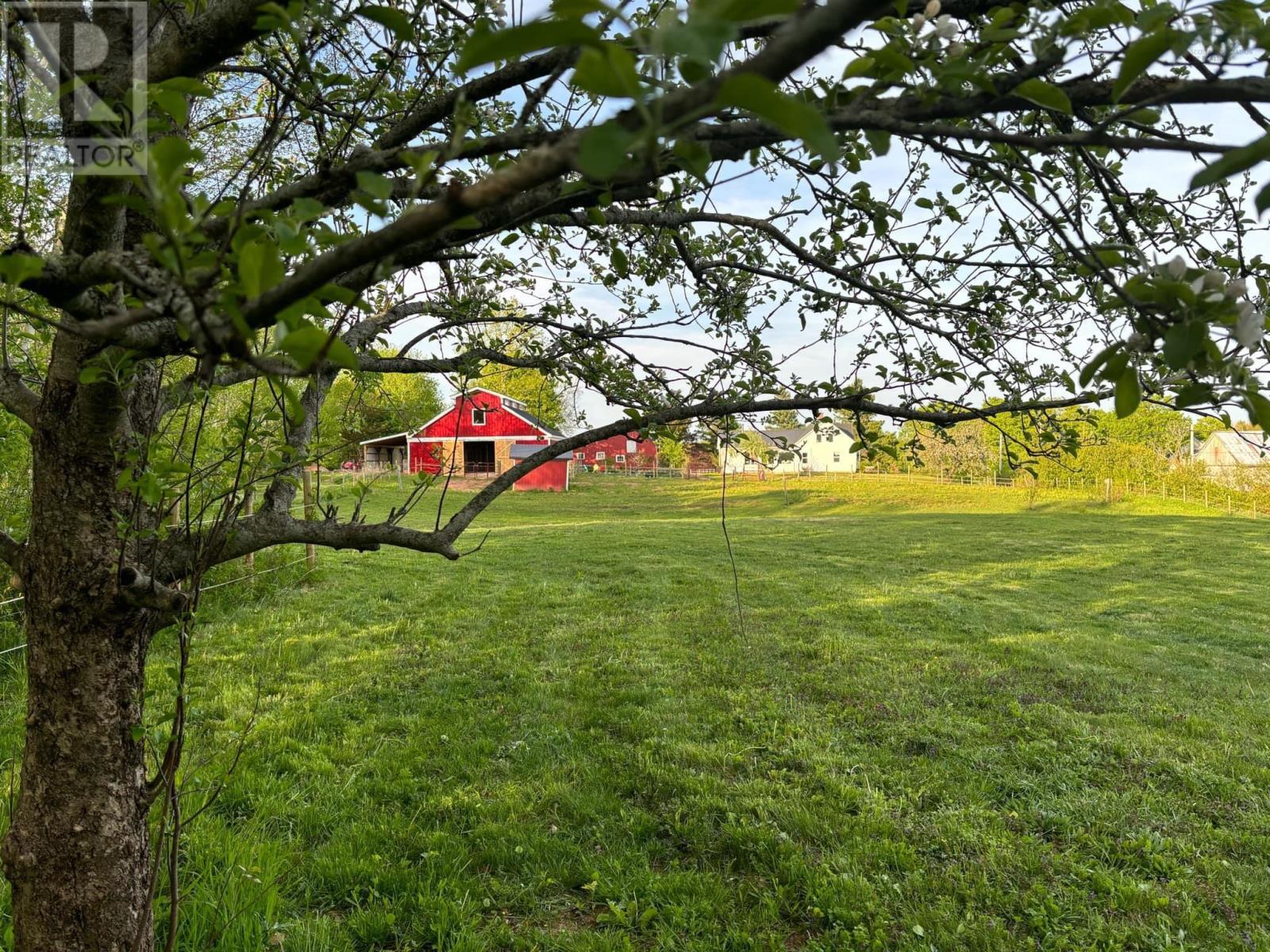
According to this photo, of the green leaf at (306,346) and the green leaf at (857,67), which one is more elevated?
the green leaf at (857,67)

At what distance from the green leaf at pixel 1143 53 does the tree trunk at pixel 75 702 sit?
220cm

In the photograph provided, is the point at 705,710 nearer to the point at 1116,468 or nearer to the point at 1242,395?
the point at 1242,395

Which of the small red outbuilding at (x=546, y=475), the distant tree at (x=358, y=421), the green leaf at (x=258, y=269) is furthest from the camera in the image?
the small red outbuilding at (x=546, y=475)

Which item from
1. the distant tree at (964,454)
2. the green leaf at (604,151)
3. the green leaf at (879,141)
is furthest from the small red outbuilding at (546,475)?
the green leaf at (604,151)

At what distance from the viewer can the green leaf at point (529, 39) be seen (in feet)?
1.47

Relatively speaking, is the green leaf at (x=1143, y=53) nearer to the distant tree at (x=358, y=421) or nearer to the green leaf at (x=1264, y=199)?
the green leaf at (x=1264, y=199)

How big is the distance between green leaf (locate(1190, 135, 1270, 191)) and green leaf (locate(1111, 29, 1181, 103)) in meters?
0.13

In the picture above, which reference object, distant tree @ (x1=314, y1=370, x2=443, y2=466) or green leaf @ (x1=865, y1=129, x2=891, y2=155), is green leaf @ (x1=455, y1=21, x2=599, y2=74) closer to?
green leaf @ (x1=865, y1=129, x2=891, y2=155)

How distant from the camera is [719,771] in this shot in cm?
447

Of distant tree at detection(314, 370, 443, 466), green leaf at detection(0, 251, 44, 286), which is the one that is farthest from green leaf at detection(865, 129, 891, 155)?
distant tree at detection(314, 370, 443, 466)

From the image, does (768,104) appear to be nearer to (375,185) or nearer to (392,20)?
(375,185)

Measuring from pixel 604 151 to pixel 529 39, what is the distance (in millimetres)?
86

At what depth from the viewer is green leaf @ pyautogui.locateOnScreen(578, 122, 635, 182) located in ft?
1.56

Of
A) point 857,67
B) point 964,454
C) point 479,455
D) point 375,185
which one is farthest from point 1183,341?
point 964,454
